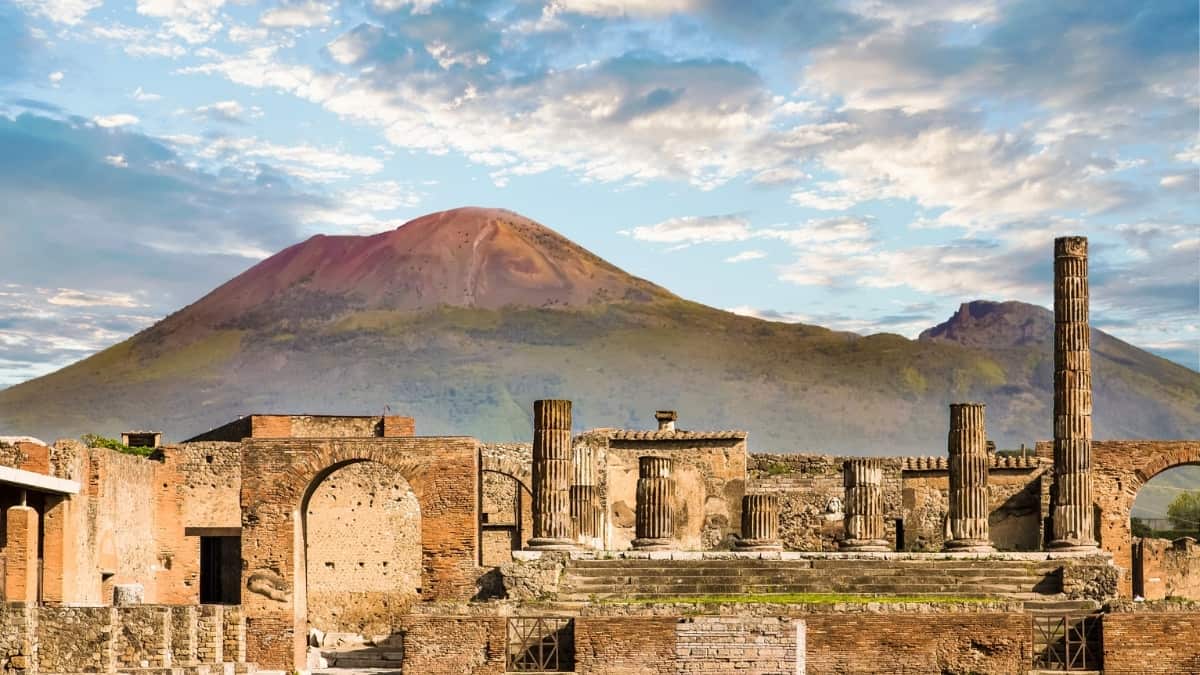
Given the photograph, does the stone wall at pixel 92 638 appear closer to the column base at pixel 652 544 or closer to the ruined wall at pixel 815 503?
the column base at pixel 652 544

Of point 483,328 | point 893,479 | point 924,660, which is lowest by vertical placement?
point 924,660

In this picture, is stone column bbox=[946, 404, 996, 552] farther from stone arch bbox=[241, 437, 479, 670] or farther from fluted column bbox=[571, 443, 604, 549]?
stone arch bbox=[241, 437, 479, 670]

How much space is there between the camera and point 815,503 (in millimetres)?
46781

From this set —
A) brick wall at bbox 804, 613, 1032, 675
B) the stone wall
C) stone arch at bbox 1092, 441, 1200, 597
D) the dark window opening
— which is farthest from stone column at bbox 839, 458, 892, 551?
the dark window opening

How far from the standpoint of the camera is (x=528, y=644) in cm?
3344

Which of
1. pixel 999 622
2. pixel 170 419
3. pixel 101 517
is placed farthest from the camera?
pixel 170 419

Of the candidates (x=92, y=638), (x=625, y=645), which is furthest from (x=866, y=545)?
(x=92, y=638)

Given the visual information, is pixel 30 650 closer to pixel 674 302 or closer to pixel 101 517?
pixel 101 517

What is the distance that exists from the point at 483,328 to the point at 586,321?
9.06 meters

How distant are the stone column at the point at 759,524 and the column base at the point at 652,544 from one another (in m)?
1.44

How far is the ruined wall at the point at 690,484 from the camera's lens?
153 ft

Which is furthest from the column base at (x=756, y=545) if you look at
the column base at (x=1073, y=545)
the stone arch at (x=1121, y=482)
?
the stone arch at (x=1121, y=482)

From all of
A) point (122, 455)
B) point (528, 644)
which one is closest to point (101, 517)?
point (122, 455)

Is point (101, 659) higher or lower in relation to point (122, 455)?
lower
